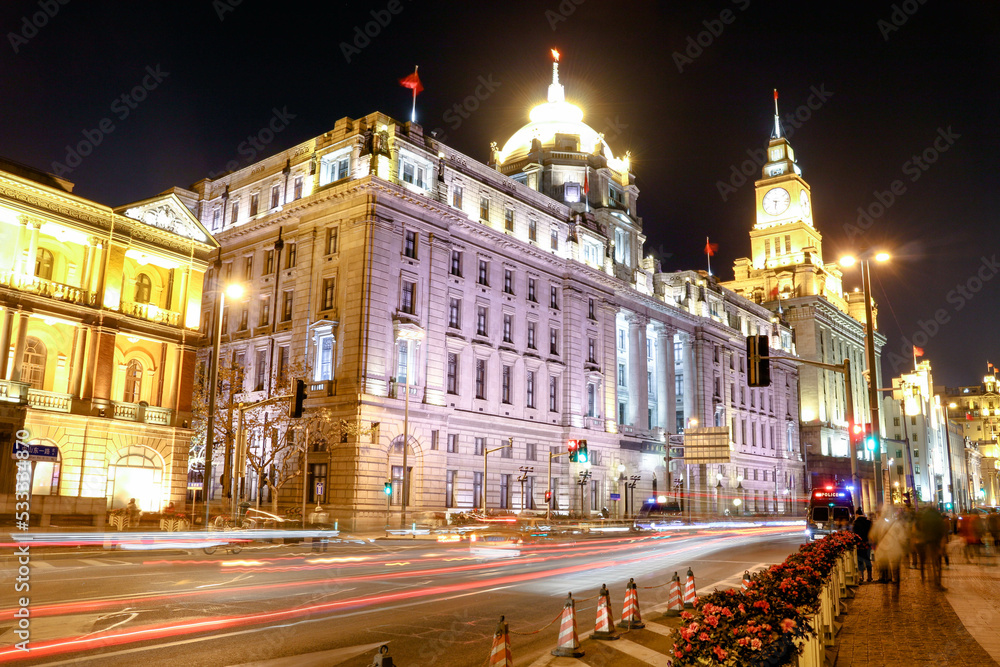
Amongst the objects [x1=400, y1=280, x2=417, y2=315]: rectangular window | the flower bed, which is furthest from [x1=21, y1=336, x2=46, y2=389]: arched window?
the flower bed

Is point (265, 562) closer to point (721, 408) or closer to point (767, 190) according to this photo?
point (721, 408)

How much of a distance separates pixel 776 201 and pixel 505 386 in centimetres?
8523

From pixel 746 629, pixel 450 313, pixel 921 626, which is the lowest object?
pixel 921 626

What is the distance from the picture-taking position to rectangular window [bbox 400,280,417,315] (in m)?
50.1

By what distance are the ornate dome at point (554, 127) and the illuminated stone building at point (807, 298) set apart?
47653 mm

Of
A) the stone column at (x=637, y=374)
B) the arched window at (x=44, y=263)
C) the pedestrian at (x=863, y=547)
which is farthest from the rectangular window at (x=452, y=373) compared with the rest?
the pedestrian at (x=863, y=547)

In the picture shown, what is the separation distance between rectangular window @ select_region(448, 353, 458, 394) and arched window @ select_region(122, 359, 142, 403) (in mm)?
19005

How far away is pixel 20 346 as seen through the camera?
118 feet

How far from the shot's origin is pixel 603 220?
71.2 meters

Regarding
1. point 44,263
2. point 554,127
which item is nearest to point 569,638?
point 44,263

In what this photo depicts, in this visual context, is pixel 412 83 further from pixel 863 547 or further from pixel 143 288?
pixel 863 547

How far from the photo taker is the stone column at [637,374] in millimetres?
72000

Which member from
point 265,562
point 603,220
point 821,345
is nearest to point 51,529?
point 265,562

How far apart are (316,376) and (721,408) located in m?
50.7
